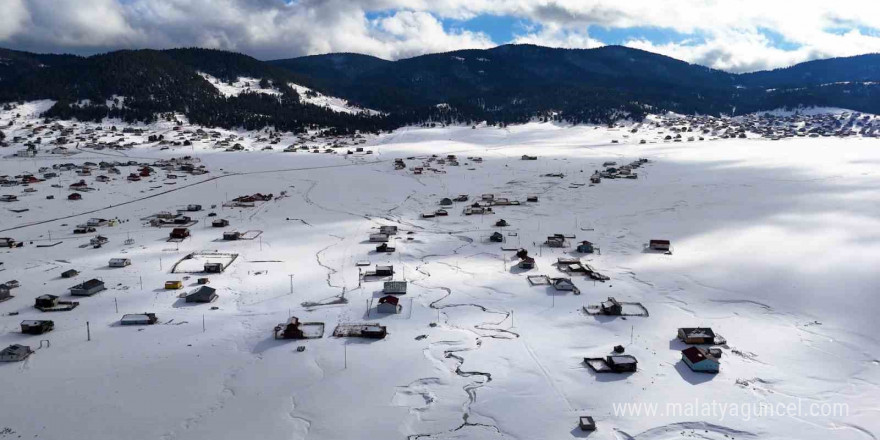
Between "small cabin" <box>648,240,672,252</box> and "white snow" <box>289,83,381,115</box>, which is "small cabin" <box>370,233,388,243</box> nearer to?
"small cabin" <box>648,240,672,252</box>

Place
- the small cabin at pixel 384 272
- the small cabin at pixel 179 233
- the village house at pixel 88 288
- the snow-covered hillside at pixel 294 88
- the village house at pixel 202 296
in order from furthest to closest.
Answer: the snow-covered hillside at pixel 294 88 → the small cabin at pixel 179 233 → the small cabin at pixel 384 272 → the village house at pixel 88 288 → the village house at pixel 202 296

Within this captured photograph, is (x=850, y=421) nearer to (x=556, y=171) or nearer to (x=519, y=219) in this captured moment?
(x=519, y=219)

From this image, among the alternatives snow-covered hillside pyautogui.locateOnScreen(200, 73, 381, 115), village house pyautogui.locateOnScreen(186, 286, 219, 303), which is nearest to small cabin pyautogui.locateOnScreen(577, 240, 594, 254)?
village house pyautogui.locateOnScreen(186, 286, 219, 303)

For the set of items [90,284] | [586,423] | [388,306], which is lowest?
[586,423]

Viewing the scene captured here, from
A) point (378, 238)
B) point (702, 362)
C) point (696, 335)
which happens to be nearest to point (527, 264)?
point (696, 335)

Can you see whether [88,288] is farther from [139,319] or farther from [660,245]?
[660,245]

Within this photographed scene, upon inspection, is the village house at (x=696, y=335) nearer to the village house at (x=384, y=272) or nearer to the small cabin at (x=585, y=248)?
the small cabin at (x=585, y=248)

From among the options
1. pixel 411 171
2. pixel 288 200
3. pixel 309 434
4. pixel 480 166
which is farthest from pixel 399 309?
pixel 480 166

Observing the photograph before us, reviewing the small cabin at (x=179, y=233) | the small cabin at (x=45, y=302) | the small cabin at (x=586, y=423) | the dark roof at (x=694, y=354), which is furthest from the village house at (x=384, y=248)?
the small cabin at (x=586, y=423)
